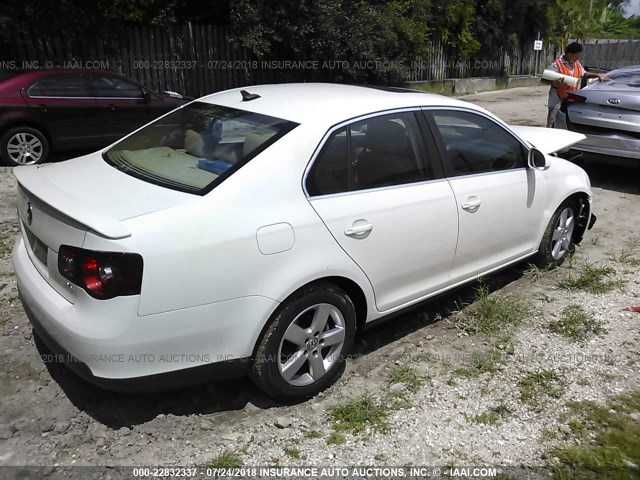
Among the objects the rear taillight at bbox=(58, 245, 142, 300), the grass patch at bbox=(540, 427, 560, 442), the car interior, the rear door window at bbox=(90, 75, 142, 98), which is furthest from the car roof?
the rear door window at bbox=(90, 75, 142, 98)

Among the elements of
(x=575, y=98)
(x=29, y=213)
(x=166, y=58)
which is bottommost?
(x=29, y=213)

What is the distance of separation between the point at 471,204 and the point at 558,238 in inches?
61.3

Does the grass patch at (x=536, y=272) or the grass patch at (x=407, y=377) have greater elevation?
the grass patch at (x=536, y=272)

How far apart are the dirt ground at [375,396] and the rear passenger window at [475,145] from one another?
1127 mm

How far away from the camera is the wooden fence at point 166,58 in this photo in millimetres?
11672

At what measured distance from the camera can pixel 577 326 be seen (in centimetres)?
425

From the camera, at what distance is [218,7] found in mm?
14766

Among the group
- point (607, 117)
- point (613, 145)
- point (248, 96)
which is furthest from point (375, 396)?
point (607, 117)

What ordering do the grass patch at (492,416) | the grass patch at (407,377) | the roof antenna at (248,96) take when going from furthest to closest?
the roof antenna at (248,96) < the grass patch at (407,377) < the grass patch at (492,416)

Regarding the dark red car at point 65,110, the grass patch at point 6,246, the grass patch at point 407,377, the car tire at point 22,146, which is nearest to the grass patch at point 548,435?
the grass patch at point 407,377

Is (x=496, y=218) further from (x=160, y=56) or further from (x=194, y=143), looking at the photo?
(x=160, y=56)

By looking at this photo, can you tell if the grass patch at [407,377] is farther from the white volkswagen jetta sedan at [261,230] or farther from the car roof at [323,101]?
the car roof at [323,101]

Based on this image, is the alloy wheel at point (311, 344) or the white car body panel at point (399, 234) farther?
the white car body panel at point (399, 234)

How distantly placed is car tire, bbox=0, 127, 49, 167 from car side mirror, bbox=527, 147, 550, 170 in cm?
681
